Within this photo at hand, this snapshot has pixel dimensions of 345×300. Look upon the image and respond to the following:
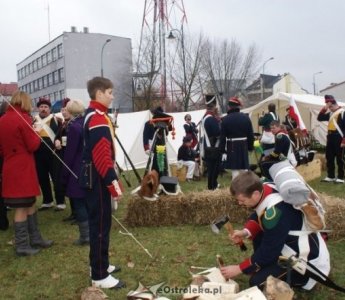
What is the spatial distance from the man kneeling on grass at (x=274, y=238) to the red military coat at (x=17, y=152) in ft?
8.05

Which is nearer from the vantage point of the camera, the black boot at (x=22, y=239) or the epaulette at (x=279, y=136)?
the black boot at (x=22, y=239)

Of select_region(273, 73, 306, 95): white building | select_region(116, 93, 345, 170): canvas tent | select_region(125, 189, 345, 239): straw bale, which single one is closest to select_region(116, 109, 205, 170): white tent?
select_region(116, 93, 345, 170): canvas tent

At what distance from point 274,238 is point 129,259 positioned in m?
1.99

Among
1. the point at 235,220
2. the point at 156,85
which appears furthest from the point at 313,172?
the point at 156,85

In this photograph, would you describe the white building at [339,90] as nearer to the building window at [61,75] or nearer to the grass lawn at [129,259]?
the building window at [61,75]

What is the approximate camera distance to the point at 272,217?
3.08m

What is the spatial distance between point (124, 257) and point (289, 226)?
7.06 feet

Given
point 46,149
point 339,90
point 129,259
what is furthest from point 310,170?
point 339,90

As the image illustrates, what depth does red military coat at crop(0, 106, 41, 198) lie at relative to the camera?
4613mm

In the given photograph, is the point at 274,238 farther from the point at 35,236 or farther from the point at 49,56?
the point at 49,56

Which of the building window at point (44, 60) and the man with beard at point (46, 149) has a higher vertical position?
the building window at point (44, 60)

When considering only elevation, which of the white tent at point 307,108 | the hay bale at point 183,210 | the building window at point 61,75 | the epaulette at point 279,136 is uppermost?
the building window at point 61,75

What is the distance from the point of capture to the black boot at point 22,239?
4754 mm

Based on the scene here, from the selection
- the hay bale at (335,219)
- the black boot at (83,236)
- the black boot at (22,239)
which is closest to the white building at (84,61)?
the black boot at (83,236)
